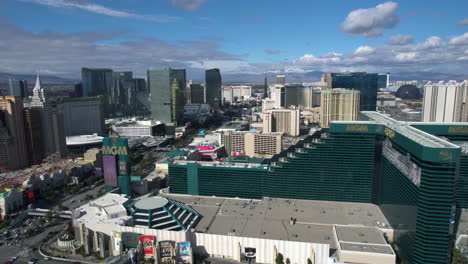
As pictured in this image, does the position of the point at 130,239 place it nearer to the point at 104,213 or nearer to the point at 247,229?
the point at 104,213

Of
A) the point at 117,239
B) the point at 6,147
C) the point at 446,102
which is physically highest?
the point at 446,102

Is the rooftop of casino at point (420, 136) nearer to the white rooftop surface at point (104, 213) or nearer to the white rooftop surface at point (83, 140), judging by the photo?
the white rooftop surface at point (104, 213)

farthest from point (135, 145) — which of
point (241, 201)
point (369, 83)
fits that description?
point (369, 83)

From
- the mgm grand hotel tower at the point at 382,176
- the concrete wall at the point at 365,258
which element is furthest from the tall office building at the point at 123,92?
the concrete wall at the point at 365,258

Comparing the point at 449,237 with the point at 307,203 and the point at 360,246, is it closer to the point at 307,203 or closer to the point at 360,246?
the point at 360,246

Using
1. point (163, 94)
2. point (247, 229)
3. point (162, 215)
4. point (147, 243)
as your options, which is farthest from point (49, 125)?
point (247, 229)
